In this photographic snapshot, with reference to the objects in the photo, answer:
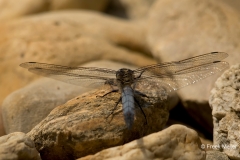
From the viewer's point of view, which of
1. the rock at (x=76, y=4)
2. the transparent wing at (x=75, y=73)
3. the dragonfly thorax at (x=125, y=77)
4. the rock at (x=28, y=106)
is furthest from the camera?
the rock at (x=76, y=4)

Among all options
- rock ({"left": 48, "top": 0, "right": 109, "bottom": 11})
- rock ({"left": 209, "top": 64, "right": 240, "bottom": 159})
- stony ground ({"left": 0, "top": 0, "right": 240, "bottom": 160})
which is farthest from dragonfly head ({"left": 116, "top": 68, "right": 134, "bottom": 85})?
rock ({"left": 48, "top": 0, "right": 109, "bottom": 11})

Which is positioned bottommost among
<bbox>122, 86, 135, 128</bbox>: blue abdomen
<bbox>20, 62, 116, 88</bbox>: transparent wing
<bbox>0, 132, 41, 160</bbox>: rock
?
<bbox>0, 132, 41, 160</bbox>: rock

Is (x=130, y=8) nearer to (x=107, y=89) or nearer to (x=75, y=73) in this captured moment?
(x=75, y=73)

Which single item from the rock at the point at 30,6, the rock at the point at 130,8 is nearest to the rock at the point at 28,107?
the rock at the point at 30,6

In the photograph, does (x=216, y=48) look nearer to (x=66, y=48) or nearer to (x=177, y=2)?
(x=177, y=2)

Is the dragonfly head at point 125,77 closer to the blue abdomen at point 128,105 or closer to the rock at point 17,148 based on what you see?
the blue abdomen at point 128,105

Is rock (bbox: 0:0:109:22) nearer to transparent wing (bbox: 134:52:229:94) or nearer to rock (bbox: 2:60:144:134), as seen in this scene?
rock (bbox: 2:60:144:134)

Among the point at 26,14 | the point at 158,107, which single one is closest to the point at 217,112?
the point at 158,107
